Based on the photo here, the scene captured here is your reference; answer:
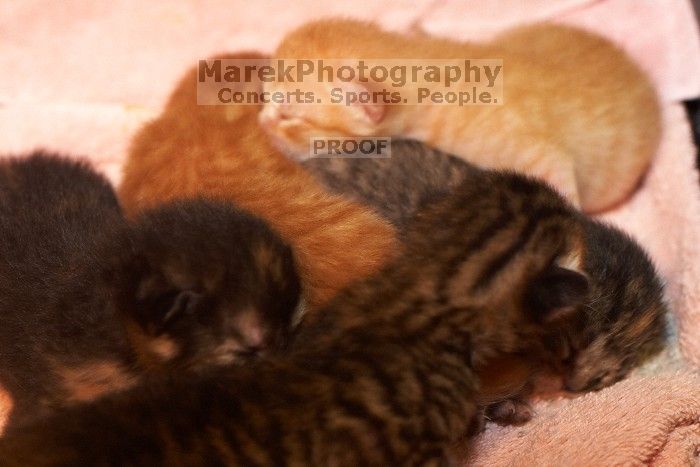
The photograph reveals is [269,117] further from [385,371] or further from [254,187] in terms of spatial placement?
[385,371]

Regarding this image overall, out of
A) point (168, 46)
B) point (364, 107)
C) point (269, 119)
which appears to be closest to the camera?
point (364, 107)

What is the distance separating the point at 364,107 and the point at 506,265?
0.70 m

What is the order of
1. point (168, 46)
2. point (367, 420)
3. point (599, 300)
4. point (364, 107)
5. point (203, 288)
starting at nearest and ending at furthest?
point (367, 420), point (203, 288), point (599, 300), point (364, 107), point (168, 46)

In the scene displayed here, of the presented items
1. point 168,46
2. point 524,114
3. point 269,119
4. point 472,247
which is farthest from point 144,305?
point 168,46

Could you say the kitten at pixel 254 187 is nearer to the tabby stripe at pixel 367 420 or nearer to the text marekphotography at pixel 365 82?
the text marekphotography at pixel 365 82

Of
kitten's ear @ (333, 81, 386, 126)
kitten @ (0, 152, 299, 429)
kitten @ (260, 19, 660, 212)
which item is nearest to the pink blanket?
kitten @ (260, 19, 660, 212)

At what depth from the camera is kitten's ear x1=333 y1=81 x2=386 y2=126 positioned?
185 centimetres

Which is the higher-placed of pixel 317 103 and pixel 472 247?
pixel 317 103

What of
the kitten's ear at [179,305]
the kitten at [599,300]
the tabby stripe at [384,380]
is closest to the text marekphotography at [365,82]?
the kitten at [599,300]

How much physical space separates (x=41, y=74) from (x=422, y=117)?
48.4 inches

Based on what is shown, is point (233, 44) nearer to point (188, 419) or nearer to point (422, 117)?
point (422, 117)

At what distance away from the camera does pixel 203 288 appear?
1.31m

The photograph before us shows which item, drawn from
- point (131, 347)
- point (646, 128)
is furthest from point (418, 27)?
point (131, 347)

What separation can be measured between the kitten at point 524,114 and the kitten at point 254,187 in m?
0.19
